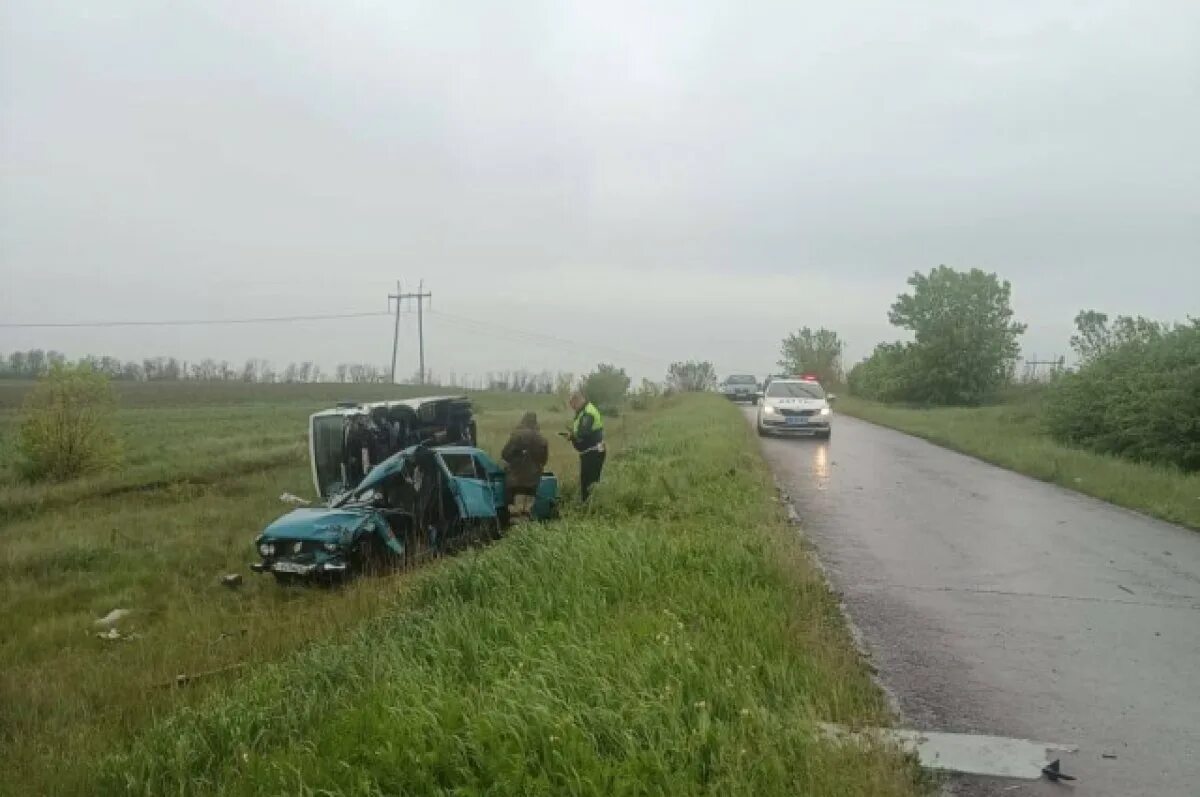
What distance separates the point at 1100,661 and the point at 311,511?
803 centimetres

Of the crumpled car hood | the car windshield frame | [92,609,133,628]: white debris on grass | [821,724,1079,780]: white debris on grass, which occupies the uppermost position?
the car windshield frame

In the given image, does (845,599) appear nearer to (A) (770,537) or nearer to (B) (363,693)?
(A) (770,537)

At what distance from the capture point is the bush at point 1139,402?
53.6ft

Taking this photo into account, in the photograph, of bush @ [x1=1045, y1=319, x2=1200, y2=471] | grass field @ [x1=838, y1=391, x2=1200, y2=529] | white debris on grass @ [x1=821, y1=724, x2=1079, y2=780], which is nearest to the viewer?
white debris on grass @ [x1=821, y1=724, x2=1079, y2=780]

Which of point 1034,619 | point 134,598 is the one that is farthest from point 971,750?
point 134,598

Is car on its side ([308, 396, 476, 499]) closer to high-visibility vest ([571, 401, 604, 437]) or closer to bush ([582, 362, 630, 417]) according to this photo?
high-visibility vest ([571, 401, 604, 437])

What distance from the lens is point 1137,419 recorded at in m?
17.9

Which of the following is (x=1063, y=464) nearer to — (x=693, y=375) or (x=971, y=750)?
(x=971, y=750)

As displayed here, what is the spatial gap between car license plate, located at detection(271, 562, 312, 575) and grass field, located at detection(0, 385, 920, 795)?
327 mm

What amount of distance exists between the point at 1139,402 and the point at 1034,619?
13676 mm

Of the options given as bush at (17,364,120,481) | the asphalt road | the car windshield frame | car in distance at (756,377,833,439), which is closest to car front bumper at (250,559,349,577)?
the asphalt road

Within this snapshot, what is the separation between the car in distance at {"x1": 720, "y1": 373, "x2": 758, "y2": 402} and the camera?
49.6m

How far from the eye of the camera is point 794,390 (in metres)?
24.7

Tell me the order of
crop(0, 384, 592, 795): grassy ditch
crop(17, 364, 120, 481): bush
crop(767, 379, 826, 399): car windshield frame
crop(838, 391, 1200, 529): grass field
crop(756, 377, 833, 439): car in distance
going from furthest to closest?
crop(767, 379, 826, 399): car windshield frame → crop(756, 377, 833, 439): car in distance → crop(17, 364, 120, 481): bush → crop(838, 391, 1200, 529): grass field → crop(0, 384, 592, 795): grassy ditch
